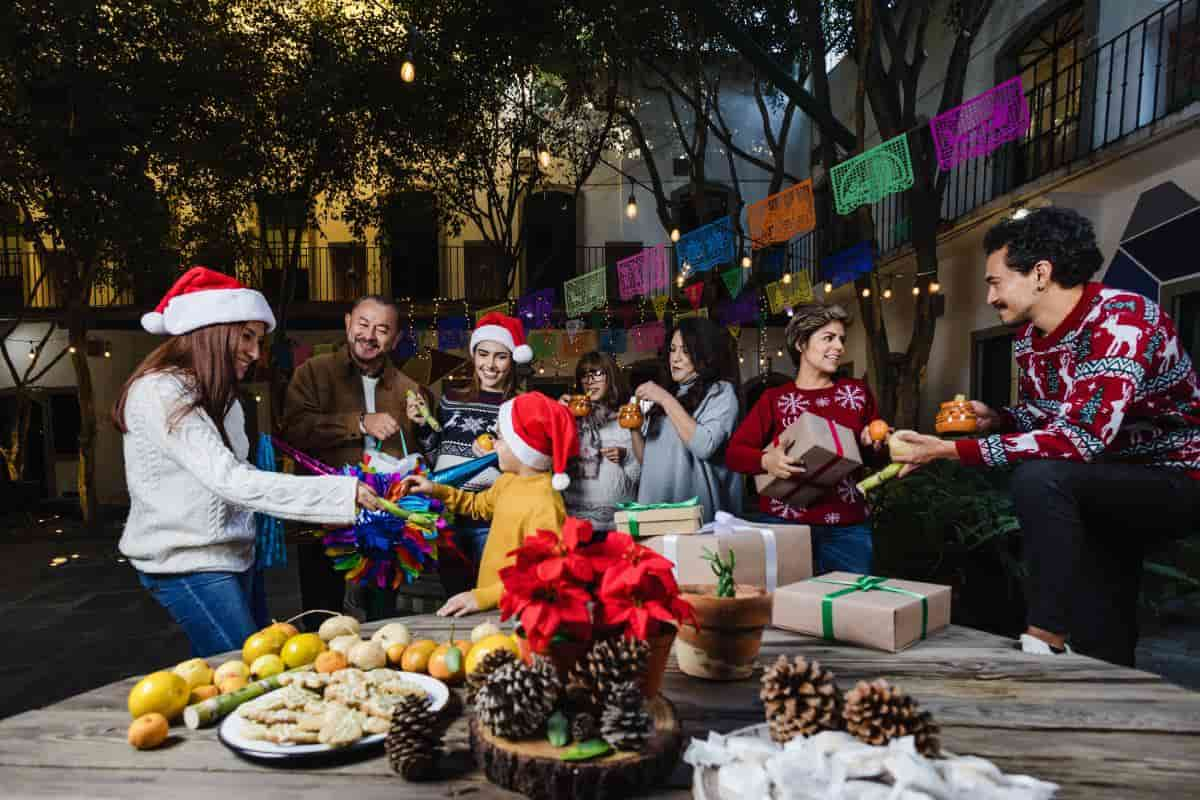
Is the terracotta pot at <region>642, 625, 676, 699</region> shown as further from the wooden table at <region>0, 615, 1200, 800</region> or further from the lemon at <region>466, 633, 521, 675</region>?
the lemon at <region>466, 633, 521, 675</region>

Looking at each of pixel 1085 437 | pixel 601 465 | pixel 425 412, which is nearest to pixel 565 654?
pixel 1085 437

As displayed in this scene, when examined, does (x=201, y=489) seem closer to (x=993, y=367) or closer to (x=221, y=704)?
(x=221, y=704)

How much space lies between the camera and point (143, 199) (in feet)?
25.5

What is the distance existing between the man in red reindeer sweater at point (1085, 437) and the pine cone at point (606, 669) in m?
1.27

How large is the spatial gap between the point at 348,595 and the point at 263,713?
2563 mm

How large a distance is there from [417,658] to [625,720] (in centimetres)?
62

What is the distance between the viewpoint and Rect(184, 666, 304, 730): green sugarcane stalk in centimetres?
112

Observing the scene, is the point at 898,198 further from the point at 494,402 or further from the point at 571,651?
the point at 571,651

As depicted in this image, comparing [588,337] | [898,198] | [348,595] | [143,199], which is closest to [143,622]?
[348,595]

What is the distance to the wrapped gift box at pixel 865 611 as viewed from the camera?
1.46 m

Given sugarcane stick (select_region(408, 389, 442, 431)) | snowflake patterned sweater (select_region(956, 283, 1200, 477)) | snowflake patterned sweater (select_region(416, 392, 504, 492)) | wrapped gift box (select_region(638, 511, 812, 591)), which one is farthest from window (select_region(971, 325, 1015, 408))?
wrapped gift box (select_region(638, 511, 812, 591))

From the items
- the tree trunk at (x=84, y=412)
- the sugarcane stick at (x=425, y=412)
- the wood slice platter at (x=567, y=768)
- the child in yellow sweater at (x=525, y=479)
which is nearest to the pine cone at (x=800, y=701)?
the wood slice platter at (x=567, y=768)

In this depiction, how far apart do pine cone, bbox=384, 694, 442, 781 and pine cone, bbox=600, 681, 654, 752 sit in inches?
9.9

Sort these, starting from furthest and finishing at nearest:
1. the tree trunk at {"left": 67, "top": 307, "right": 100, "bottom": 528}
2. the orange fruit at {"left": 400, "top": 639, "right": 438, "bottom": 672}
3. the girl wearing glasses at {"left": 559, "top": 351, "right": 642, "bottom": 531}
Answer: the tree trunk at {"left": 67, "top": 307, "right": 100, "bottom": 528} → the girl wearing glasses at {"left": 559, "top": 351, "right": 642, "bottom": 531} → the orange fruit at {"left": 400, "top": 639, "right": 438, "bottom": 672}
